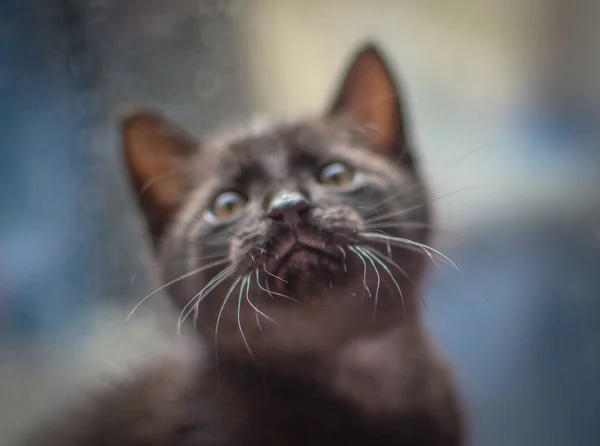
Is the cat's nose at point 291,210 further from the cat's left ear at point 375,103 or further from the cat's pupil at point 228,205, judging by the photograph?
the cat's left ear at point 375,103

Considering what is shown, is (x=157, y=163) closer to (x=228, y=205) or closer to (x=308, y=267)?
(x=228, y=205)

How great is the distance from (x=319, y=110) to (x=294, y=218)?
0.28 metres

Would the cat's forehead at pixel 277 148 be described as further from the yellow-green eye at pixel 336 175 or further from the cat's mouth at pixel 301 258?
the cat's mouth at pixel 301 258

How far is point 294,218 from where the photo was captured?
61 centimetres

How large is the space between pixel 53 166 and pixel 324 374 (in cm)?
45

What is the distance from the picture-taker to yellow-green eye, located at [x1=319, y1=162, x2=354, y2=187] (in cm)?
73

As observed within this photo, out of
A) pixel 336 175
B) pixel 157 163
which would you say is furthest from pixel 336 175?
pixel 157 163

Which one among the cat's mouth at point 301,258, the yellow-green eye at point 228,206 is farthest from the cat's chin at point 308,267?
the yellow-green eye at point 228,206

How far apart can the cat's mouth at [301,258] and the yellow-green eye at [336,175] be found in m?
0.13

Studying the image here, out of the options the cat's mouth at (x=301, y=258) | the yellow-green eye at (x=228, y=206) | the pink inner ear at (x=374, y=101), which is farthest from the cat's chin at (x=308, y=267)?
the pink inner ear at (x=374, y=101)

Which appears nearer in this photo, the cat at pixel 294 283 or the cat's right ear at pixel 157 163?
the cat at pixel 294 283

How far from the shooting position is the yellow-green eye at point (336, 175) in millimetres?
726

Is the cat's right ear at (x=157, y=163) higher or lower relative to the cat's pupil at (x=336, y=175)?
higher

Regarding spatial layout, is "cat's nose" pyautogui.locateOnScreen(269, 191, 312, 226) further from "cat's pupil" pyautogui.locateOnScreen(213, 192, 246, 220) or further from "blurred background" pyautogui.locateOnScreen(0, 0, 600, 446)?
"blurred background" pyautogui.locateOnScreen(0, 0, 600, 446)
